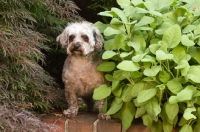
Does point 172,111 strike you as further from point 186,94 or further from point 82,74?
point 82,74

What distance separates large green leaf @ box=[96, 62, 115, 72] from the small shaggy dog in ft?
0.19

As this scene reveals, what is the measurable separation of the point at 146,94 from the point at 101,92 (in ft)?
1.43

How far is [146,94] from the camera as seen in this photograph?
124 inches

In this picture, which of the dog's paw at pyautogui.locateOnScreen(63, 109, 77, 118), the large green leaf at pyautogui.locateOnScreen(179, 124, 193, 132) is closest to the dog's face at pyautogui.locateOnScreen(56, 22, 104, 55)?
the dog's paw at pyautogui.locateOnScreen(63, 109, 77, 118)

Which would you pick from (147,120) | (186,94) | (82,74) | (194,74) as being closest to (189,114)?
(186,94)

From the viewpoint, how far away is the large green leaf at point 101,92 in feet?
11.2

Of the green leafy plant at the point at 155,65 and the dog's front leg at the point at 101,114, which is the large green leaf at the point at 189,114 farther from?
the dog's front leg at the point at 101,114

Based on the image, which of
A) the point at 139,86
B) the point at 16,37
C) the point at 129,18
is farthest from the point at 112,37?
the point at 16,37

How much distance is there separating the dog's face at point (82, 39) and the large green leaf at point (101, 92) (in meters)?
0.30

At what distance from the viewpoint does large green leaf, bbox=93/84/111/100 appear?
135 inches

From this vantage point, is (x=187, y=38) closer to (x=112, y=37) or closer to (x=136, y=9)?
(x=136, y=9)

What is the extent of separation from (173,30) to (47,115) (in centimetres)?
126

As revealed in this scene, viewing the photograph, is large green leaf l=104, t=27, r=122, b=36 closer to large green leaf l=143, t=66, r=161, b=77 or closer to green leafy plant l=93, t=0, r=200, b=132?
green leafy plant l=93, t=0, r=200, b=132

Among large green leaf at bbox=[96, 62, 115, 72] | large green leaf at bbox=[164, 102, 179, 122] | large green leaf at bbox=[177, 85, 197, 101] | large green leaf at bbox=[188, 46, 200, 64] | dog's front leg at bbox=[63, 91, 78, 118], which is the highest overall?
large green leaf at bbox=[188, 46, 200, 64]
